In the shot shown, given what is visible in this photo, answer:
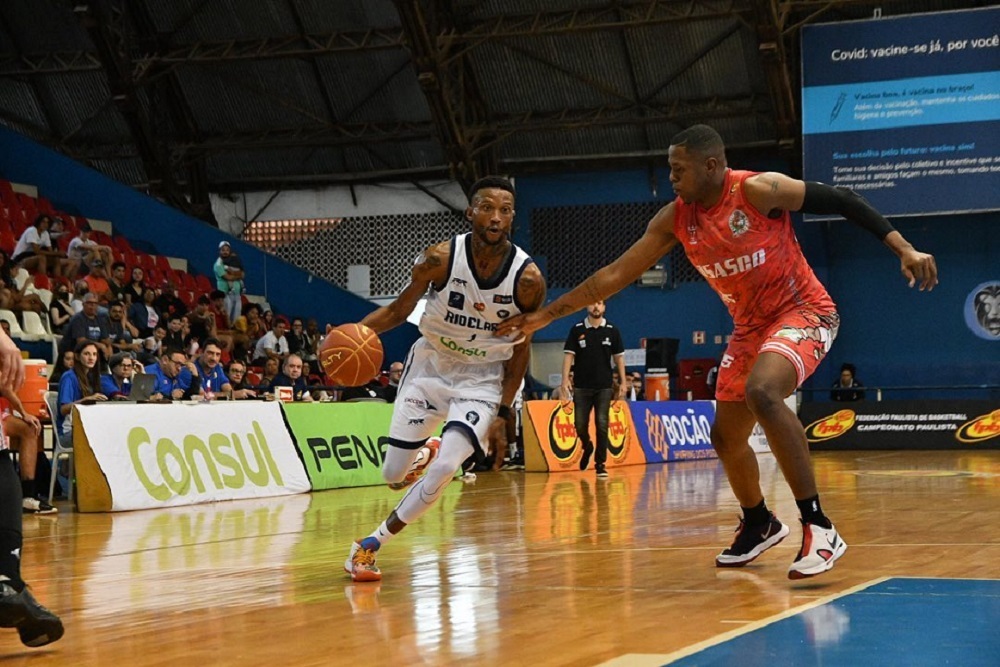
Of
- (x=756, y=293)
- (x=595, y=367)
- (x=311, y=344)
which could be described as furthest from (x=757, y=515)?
(x=311, y=344)

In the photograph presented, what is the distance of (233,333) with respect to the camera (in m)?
21.7

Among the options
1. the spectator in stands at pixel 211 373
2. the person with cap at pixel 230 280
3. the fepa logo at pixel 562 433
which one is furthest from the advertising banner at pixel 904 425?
the spectator in stands at pixel 211 373

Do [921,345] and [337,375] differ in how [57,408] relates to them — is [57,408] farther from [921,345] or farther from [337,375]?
[921,345]

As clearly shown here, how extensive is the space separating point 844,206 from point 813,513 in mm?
1443

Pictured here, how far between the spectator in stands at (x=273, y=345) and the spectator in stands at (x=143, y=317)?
2113 millimetres

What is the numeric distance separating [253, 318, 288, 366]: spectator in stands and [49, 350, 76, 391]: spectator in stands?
6164mm

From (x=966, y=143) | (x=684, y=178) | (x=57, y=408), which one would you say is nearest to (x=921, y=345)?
(x=966, y=143)

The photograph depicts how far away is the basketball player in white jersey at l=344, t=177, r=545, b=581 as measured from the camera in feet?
21.4

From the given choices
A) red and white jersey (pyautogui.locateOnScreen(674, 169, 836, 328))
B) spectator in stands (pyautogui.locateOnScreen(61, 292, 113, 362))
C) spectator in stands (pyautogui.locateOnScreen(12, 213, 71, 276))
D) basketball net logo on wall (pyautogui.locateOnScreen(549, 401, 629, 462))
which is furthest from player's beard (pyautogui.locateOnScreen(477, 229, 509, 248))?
spectator in stands (pyautogui.locateOnScreen(12, 213, 71, 276))

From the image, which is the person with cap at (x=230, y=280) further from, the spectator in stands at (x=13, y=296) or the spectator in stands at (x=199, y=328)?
the spectator in stands at (x=13, y=296)

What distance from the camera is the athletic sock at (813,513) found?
19.4 feet

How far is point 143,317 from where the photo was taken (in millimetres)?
18891

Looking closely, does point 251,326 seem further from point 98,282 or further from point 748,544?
point 748,544

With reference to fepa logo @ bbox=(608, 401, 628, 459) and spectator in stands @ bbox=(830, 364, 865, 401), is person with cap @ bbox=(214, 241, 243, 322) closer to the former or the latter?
fepa logo @ bbox=(608, 401, 628, 459)
